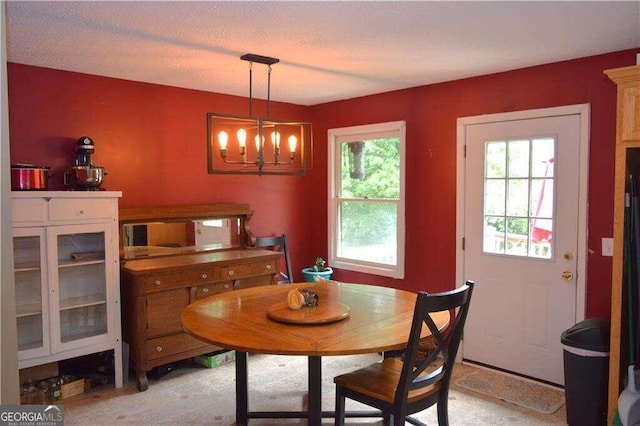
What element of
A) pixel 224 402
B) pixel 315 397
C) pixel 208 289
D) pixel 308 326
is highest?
pixel 308 326

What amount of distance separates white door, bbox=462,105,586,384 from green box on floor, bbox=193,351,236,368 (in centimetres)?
194

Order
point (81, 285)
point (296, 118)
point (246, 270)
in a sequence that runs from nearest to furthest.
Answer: point (81, 285) < point (246, 270) < point (296, 118)

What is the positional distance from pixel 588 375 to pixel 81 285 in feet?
11.4

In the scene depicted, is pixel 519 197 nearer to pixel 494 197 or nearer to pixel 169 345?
pixel 494 197

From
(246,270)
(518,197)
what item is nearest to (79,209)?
(246,270)

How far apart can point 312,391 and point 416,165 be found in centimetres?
254

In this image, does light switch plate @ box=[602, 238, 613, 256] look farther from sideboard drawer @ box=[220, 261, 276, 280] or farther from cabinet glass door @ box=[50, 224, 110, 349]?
cabinet glass door @ box=[50, 224, 110, 349]

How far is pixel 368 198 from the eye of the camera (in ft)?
16.2

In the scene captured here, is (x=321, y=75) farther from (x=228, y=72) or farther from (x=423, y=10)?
(x=423, y=10)

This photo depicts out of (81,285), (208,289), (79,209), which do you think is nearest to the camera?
(79,209)

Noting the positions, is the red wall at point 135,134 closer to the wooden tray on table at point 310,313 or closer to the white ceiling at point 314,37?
the white ceiling at point 314,37

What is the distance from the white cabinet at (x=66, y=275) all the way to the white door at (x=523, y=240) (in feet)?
9.01

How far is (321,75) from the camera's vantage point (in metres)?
3.90

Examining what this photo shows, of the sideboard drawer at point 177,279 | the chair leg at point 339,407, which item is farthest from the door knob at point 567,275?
the sideboard drawer at point 177,279
